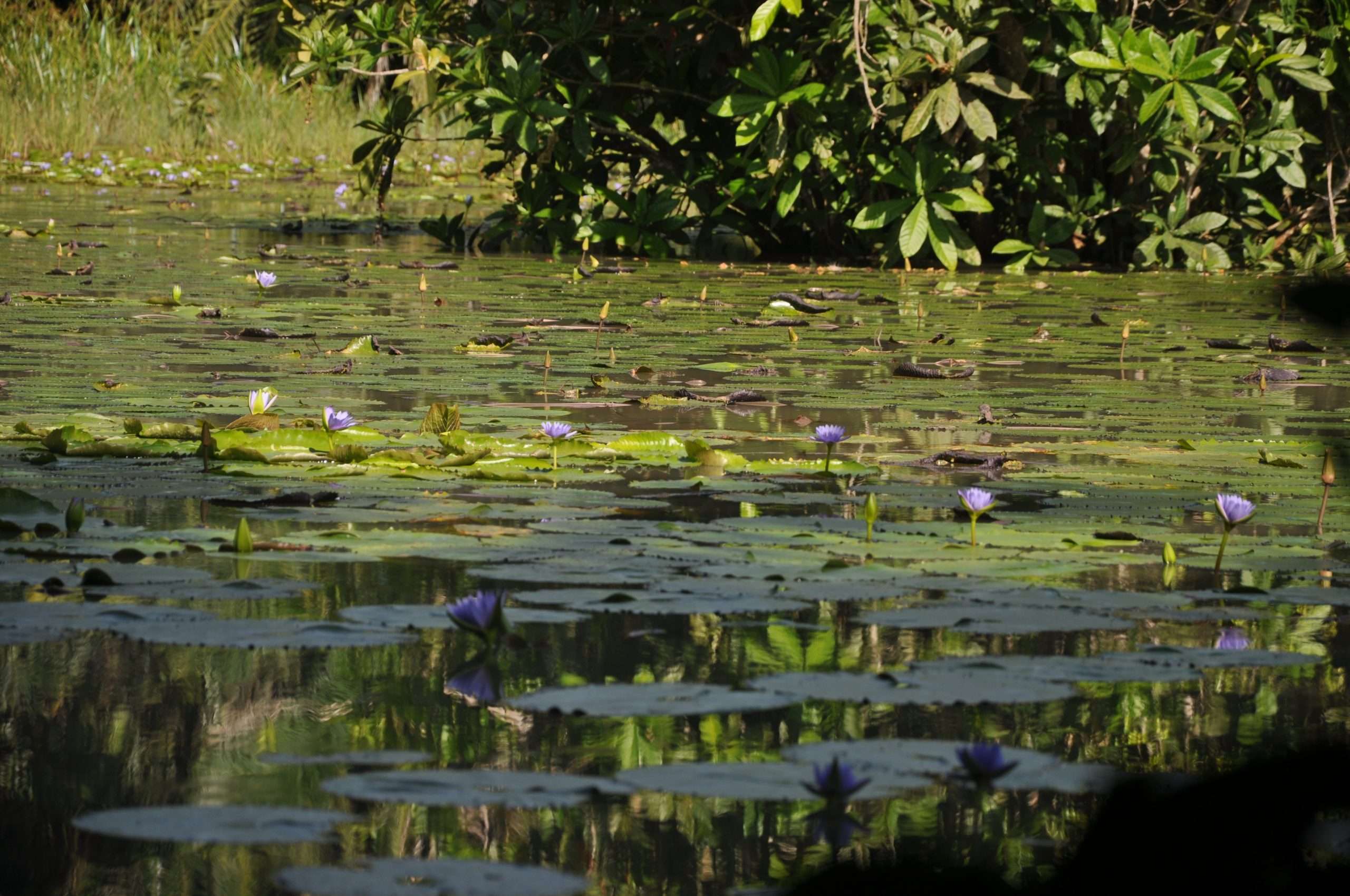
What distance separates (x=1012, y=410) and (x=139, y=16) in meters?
18.2

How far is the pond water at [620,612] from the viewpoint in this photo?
4.10 ft

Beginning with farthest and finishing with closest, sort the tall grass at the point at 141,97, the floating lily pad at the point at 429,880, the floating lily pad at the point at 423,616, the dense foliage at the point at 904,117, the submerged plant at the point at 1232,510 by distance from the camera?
1. the tall grass at the point at 141,97
2. the dense foliage at the point at 904,117
3. the submerged plant at the point at 1232,510
4. the floating lily pad at the point at 423,616
5. the floating lily pad at the point at 429,880

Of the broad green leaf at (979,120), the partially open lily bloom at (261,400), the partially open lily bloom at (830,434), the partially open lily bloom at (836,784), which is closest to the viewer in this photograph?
the partially open lily bloom at (836,784)

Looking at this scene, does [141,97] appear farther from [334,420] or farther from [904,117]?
[334,420]

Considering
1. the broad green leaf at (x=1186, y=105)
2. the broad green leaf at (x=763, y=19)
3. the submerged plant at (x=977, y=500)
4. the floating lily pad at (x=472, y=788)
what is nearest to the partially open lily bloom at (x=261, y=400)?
the submerged plant at (x=977, y=500)

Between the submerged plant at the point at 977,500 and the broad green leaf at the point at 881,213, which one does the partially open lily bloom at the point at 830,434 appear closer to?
the submerged plant at the point at 977,500

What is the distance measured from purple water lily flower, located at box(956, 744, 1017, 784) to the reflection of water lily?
48 centimetres

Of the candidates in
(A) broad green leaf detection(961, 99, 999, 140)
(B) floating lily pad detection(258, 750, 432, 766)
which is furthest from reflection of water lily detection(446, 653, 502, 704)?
(A) broad green leaf detection(961, 99, 999, 140)

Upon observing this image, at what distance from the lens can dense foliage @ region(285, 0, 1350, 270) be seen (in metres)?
6.50

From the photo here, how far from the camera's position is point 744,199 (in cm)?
754

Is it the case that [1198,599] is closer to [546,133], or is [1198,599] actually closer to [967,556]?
[967,556]

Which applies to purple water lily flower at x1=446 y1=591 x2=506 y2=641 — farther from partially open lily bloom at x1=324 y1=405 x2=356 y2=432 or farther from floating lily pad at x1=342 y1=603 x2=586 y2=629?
partially open lily bloom at x1=324 y1=405 x2=356 y2=432

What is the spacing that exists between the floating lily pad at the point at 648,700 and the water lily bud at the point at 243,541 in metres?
0.63

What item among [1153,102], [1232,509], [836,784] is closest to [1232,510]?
[1232,509]
